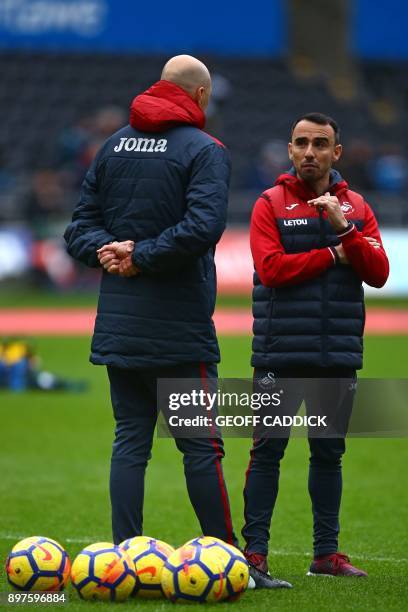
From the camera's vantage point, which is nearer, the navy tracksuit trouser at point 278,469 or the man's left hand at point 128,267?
the man's left hand at point 128,267

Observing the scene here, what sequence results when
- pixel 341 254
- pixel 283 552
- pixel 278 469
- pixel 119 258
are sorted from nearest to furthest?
pixel 119 258
pixel 341 254
pixel 278 469
pixel 283 552

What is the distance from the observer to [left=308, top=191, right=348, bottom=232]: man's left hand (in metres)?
6.02

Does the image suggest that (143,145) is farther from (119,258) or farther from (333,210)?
(333,210)

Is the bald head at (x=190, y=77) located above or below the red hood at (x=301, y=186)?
above

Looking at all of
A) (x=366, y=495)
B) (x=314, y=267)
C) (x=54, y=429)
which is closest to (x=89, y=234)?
(x=314, y=267)

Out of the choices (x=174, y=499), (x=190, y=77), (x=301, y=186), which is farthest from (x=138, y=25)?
(x=190, y=77)

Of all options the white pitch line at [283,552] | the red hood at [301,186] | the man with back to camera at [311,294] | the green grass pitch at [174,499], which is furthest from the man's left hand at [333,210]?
the white pitch line at [283,552]

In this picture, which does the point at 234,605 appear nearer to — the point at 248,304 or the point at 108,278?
the point at 108,278

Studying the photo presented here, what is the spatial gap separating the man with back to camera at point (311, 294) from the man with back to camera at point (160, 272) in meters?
0.36

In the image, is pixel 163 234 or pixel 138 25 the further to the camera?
pixel 138 25

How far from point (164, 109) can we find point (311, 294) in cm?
114

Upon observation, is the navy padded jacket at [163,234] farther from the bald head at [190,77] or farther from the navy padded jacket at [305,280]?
the navy padded jacket at [305,280]

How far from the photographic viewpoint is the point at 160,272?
19.1 ft

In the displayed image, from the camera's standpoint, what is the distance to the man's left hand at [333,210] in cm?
602
